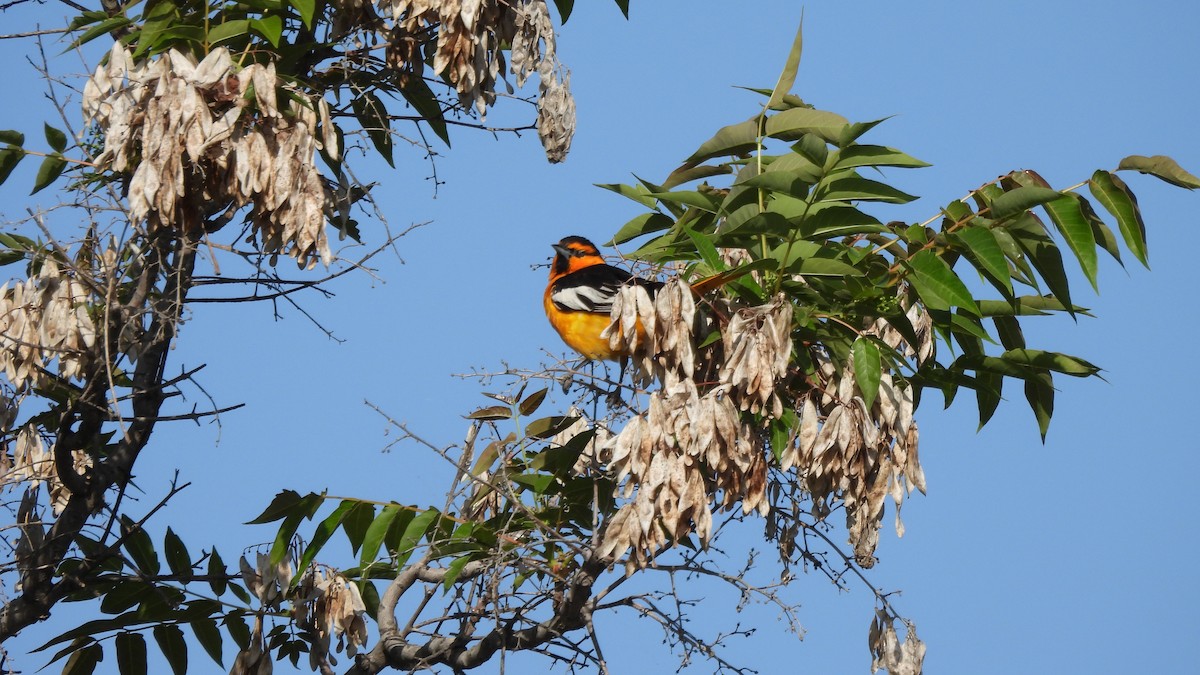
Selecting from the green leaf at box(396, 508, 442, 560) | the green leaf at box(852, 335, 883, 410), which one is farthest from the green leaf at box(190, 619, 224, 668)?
the green leaf at box(852, 335, 883, 410)

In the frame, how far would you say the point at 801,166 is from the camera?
369 cm

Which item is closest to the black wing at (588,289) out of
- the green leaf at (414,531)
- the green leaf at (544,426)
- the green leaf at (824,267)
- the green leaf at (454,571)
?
the green leaf at (544,426)

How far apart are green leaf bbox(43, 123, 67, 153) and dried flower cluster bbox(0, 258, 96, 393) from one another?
39 cm

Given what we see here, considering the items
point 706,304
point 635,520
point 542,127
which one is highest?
point 542,127

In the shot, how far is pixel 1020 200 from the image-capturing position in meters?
3.36

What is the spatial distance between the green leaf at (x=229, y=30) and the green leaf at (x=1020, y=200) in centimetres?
213

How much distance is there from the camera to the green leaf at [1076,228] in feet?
11.1

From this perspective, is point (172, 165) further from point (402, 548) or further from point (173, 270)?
point (402, 548)

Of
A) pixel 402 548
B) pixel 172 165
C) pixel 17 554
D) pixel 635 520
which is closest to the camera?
pixel 635 520

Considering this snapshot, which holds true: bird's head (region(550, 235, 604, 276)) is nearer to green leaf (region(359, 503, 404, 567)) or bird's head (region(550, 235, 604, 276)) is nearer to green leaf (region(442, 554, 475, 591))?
green leaf (region(359, 503, 404, 567))

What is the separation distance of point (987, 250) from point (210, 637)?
273 cm

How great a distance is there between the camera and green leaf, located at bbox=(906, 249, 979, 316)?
10.8 feet

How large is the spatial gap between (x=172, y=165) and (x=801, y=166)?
1.73 metres

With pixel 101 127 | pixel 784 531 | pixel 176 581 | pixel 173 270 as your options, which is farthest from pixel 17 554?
pixel 784 531
